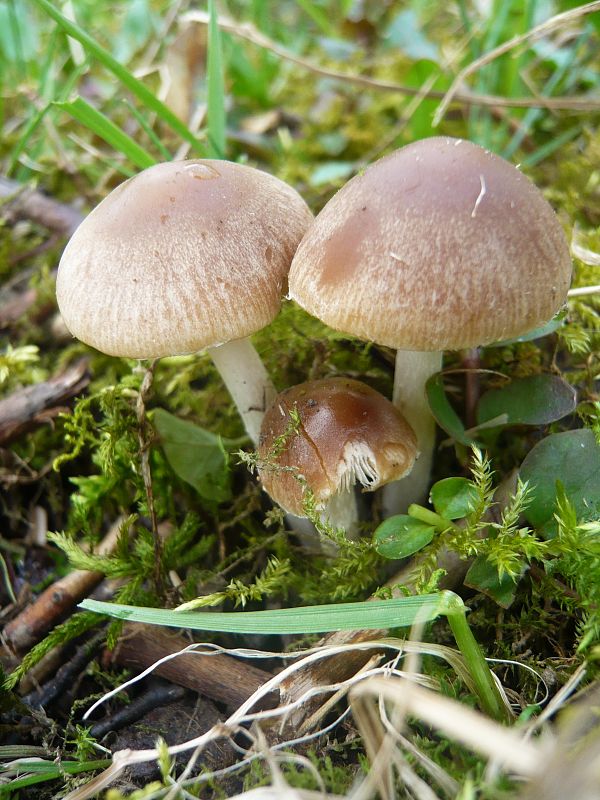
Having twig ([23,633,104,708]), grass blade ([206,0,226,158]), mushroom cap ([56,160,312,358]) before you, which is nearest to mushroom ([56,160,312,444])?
mushroom cap ([56,160,312,358])

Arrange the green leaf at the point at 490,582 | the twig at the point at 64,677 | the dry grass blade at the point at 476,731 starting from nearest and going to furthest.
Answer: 1. the dry grass blade at the point at 476,731
2. the green leaf at the point at 490,582
3. the twig at the point at 64,677

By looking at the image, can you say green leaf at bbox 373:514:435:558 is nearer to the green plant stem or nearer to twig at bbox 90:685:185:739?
the green plant stem

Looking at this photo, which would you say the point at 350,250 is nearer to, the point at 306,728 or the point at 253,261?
the point at 253,261

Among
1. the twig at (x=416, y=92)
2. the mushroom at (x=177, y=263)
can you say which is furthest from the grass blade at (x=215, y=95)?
the mushroom at (x=177, y=263)

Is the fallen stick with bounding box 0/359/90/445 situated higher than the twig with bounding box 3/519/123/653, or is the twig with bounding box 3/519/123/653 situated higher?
the fallen stick with bounding box 0/359/90/445

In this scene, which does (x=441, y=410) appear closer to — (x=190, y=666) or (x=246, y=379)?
(x=246, y=379)

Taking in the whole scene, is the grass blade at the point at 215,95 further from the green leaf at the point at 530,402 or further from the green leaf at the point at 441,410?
the green leaf at the point at 530,402

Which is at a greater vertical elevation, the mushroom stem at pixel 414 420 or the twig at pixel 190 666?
the mushroom stem at pixel 414 420
